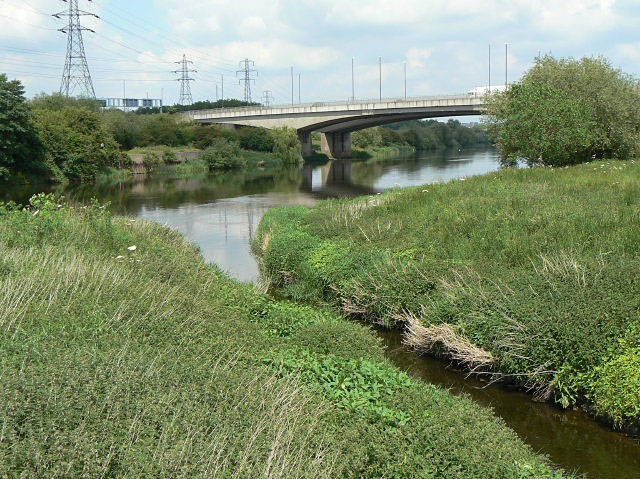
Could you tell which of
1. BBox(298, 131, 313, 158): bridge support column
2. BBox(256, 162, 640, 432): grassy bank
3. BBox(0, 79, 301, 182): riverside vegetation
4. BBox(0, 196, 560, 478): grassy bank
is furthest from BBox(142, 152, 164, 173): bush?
BBox(0, 196, 560, 478): grassy bank

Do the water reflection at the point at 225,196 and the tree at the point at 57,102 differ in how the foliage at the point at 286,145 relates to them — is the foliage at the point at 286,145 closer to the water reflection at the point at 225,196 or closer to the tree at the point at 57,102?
the water reflection at the point at 225,196

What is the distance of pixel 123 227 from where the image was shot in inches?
763

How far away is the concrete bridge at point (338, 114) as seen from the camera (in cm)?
6619

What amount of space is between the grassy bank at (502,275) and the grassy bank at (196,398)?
7.22 feet

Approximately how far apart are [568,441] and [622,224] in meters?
8.06

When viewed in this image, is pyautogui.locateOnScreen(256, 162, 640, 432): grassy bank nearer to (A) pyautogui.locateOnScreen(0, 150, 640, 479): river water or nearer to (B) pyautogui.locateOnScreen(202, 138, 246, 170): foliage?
(A) pyautogui.locateOnScreen(0, 150, 640, 479): river water

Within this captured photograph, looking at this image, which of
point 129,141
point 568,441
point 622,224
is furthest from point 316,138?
point 568,441

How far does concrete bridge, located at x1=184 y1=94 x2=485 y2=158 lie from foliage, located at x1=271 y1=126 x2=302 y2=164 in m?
1.27

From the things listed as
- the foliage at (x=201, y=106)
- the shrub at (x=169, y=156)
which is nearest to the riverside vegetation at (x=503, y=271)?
the shrub at (x=169, y=156)

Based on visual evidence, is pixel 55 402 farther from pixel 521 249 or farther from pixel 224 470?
pixel 521 249

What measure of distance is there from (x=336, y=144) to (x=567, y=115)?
5964cm

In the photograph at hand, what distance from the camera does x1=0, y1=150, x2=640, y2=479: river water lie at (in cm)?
946

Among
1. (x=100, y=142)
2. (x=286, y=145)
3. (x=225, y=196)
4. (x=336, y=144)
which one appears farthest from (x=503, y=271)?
(x=336, y=144)

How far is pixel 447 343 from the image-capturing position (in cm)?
1214
